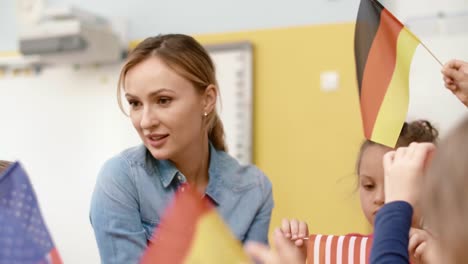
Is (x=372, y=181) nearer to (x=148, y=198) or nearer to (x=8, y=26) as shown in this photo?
(x=148, y=198)

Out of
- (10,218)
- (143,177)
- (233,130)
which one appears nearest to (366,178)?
(143,177)

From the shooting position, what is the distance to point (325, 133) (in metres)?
2.60

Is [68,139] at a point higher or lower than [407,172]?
lower

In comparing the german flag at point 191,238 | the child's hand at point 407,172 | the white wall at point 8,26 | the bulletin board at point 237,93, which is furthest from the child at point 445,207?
the white wall at point 8,26

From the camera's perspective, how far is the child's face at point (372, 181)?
4.63ft

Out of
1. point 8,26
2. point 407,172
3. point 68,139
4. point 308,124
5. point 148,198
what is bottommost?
point 68,139

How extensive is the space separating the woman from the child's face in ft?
0.70

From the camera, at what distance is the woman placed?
1.29 meters

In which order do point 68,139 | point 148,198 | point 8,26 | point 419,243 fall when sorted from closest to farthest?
point 419,243, point 148,198, point 68,139, point 8,26

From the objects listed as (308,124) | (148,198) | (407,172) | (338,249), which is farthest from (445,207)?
(308,124)

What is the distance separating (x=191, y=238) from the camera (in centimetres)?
88

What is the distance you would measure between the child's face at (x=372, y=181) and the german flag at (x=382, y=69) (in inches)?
9.0

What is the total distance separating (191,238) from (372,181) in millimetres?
668

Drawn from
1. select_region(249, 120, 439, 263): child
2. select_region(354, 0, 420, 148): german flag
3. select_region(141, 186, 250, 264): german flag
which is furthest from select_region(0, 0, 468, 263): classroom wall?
select_region(141, 186, 250, 264): german flag
